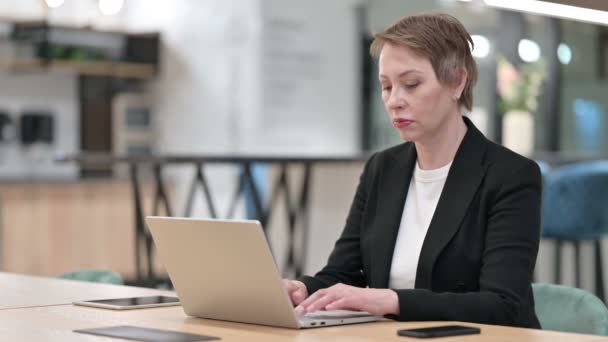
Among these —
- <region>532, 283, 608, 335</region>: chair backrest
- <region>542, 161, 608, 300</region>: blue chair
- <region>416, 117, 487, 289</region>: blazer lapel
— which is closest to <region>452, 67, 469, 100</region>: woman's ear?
<region>416, 117, 487, 289</region>: blazer lapel

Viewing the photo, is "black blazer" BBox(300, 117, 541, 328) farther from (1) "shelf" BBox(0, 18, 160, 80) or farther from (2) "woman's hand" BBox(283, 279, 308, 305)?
(1) "shelf" BBox(0, 18, 160, 80)

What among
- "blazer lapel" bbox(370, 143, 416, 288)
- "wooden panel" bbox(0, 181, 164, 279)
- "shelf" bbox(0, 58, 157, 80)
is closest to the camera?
"blazer lapel" bbox(370, 143, 416, 288)

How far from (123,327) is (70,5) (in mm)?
7740

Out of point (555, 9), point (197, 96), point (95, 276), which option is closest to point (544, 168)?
point (95, 276)

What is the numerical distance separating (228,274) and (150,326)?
158mm

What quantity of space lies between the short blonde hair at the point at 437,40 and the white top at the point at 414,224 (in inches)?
8.0

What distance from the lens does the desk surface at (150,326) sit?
5.13 ft

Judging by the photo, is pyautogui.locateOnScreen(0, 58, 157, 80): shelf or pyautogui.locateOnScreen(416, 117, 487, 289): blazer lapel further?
pyautogui.locateOnScreen(0, 58, 157, 80): shelf

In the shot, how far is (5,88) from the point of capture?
8.60 m

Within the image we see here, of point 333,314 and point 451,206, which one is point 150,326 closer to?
point 333,314

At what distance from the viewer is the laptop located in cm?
165

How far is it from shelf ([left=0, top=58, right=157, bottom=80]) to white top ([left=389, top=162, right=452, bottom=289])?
6.61 metres

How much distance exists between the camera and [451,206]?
202 cm

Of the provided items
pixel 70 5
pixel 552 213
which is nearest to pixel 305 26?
pixel 70 5
